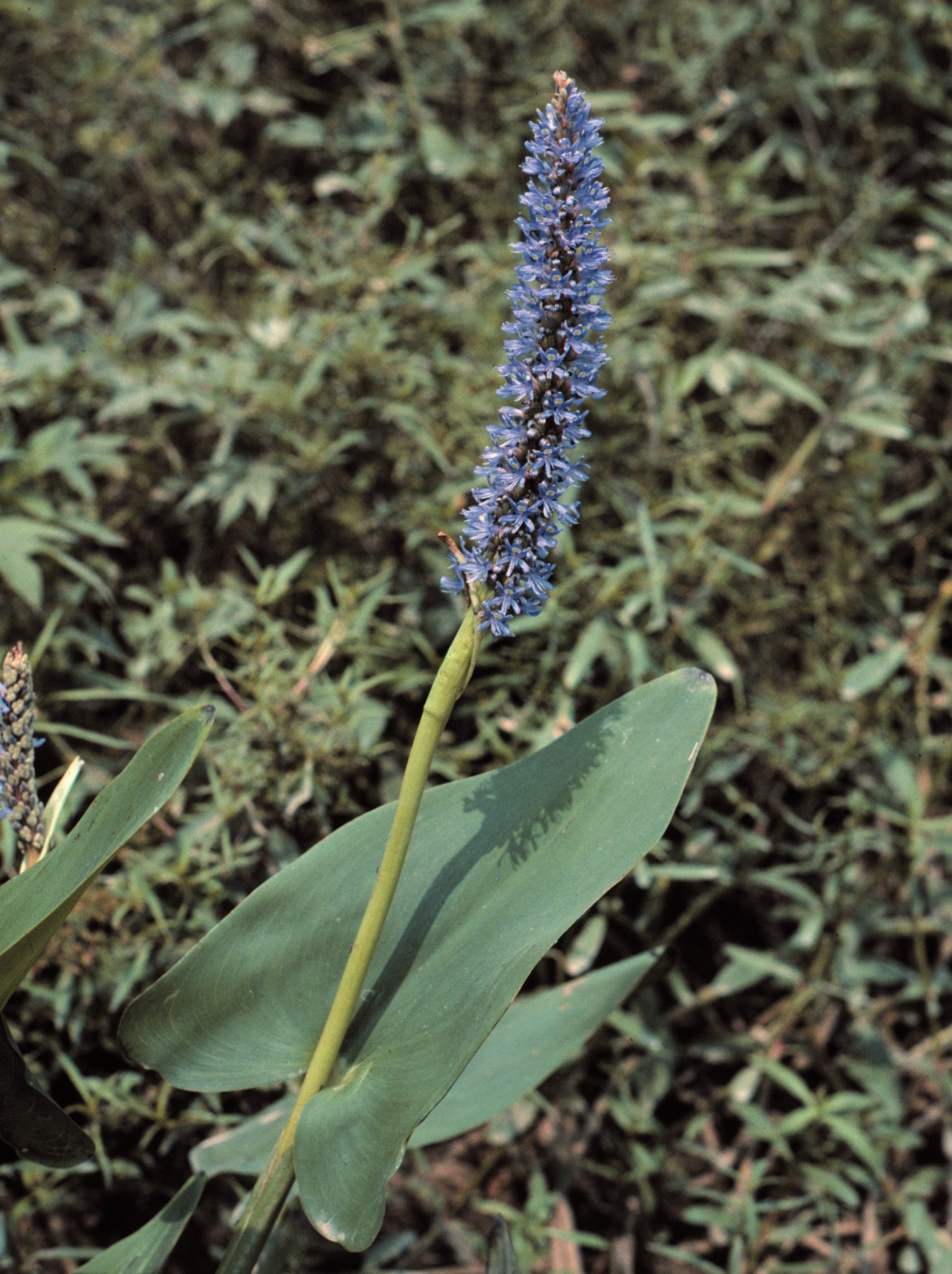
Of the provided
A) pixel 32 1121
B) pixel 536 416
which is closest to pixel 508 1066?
pixel 32 1121

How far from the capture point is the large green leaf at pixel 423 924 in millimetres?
1274

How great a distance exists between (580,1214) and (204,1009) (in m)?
1.21

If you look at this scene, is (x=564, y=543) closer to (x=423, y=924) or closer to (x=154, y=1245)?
(x=423, y=924)

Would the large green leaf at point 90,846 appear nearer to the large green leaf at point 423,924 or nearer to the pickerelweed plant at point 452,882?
the pickerelweed plant at point 452,882

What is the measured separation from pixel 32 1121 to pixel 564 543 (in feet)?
4.67

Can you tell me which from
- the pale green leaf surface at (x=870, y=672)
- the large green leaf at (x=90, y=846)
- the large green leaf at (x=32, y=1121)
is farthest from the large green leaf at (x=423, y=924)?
the pale green leaf surface at (x=870, y=672)

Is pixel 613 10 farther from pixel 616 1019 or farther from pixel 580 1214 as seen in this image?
pixel 580 1214

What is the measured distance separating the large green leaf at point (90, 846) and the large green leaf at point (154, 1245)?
35cm

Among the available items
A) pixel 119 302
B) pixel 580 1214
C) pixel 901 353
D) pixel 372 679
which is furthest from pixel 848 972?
pixel 119 302

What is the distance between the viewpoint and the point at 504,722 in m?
2.18

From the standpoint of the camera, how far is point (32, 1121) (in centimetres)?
128

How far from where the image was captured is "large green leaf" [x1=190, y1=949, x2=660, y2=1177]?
162 centimetres

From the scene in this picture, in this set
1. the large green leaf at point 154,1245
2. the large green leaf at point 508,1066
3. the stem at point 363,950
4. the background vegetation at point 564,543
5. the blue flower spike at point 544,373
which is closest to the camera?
the blue flower spike at point 544,373

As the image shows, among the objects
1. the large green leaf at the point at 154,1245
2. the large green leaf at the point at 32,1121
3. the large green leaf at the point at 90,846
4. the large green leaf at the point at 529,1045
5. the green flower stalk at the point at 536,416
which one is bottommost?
the large green leaf at the point at 529,1045
